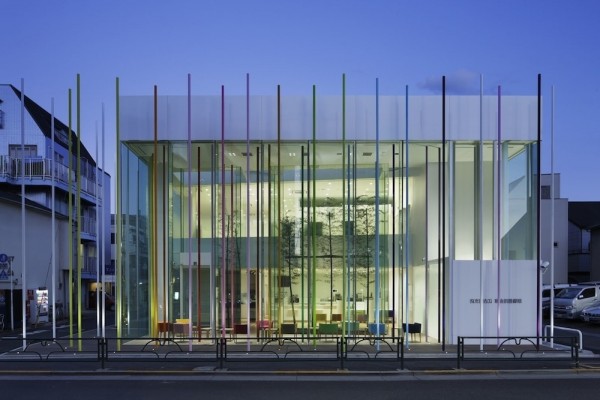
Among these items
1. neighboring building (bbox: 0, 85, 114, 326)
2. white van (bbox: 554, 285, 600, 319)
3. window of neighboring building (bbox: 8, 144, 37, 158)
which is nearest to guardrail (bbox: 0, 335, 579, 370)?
neighboring building (bbox: 0, 85, 114, 326)

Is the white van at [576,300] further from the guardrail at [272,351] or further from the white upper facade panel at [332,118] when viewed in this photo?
the white upper facade panel at [332,118]

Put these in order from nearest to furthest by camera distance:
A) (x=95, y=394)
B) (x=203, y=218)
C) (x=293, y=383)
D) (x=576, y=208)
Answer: (x=95, y=394), (x=293, y=383), (x=203, y=218), (x=576, y=208)

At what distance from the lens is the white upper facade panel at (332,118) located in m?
20.7

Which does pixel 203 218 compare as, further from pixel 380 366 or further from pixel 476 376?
pixel 476 376

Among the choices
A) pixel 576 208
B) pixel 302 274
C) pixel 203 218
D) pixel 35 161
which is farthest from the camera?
pixel 576 208

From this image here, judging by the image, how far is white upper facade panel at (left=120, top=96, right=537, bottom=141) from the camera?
68.0 ft

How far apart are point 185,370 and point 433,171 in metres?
12.8

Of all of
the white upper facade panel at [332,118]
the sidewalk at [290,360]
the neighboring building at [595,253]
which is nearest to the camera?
the sidewalk at [290,360]

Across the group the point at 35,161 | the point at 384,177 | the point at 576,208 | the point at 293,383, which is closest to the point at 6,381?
the point at 293,383

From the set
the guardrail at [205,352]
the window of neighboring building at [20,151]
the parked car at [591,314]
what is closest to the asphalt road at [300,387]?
the guardrail at [205,352]

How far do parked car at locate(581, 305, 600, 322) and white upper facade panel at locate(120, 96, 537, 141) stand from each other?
13.4 meters

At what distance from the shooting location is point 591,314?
2970 centimetres

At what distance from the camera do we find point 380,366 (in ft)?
51.0

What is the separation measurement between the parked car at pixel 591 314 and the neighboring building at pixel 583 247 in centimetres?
1962
